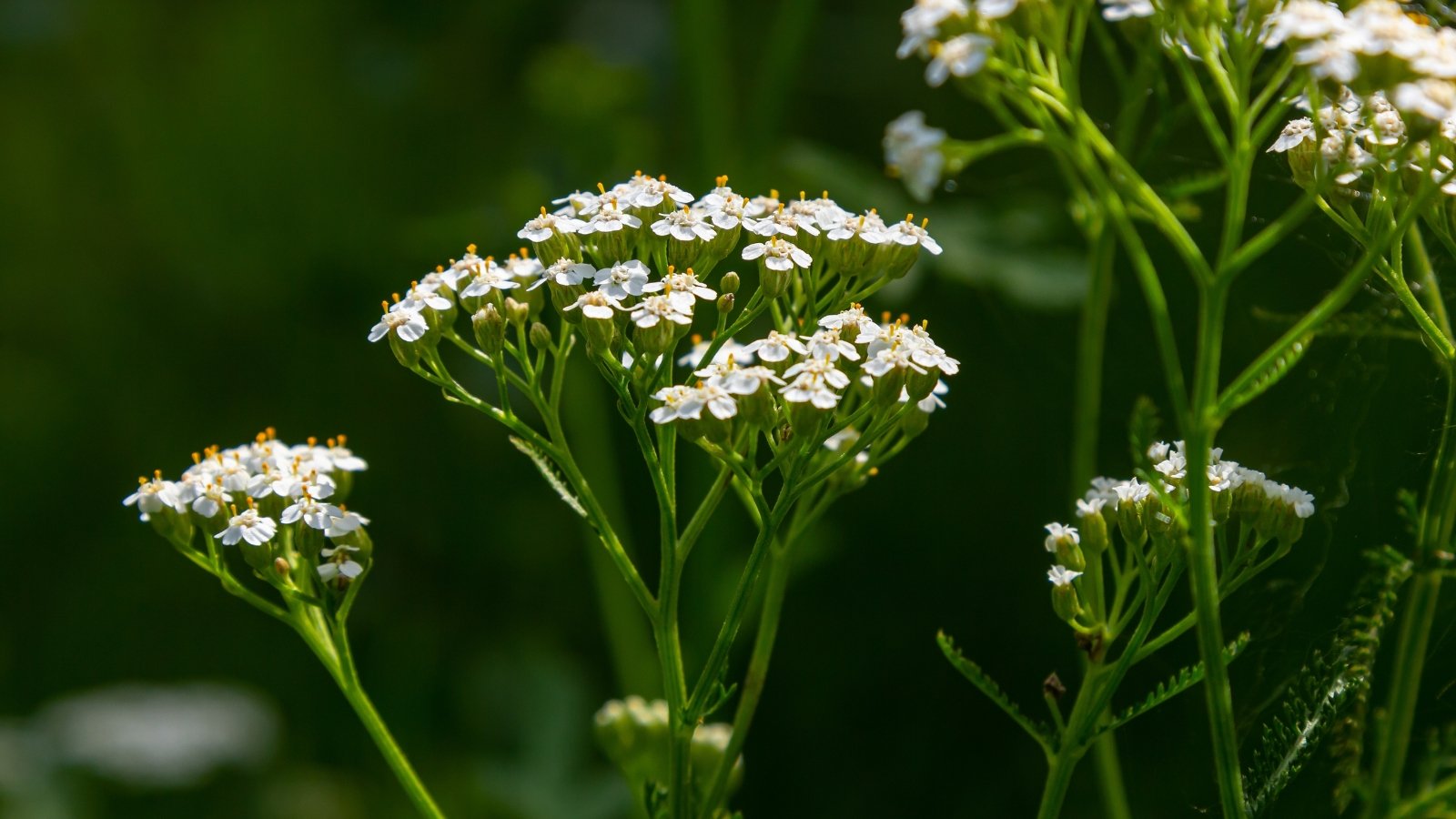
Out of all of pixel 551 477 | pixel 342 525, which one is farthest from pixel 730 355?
pixel 342 525

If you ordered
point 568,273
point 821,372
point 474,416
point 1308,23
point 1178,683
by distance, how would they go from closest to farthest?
point 1308,23 → point 1178,683 → point 821,372 → point 568,273 → point 474,416

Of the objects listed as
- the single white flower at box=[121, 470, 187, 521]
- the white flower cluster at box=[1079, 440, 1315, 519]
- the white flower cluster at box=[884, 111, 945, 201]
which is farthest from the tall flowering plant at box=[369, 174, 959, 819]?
the single white flower at box=[121, 470, 187, 521]

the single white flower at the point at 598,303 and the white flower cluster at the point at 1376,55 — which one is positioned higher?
the single white flower at the point at 598,303

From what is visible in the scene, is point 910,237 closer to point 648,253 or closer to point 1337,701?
point 648,253

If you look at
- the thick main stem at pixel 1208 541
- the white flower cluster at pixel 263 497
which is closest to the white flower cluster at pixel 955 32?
the thick main stem at pixel 1208 541

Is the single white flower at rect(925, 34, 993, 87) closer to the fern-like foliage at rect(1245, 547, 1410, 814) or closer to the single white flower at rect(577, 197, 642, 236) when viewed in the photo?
the single white flower at rect(577, 197, 642, 236)

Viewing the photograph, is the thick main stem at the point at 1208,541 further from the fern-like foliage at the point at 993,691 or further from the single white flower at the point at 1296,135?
the single white flower at the point at 1296,135

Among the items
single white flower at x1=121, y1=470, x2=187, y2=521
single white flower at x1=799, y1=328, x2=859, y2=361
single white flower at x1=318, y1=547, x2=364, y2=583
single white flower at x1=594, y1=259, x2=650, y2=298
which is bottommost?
single white flower at x1=318, y1=547, x2=364, y2=583

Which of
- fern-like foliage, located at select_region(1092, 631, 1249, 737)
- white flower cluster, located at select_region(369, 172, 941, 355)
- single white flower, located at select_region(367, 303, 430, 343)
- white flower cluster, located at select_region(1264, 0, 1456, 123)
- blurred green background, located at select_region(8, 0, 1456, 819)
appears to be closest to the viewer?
white flower cluster, located at select_region(1264, 0, 1456, 123)
